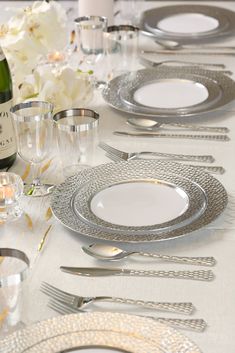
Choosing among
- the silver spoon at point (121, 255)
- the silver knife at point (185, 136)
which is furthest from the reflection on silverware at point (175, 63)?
the silver spoon at point (121, 255)

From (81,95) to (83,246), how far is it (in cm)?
56

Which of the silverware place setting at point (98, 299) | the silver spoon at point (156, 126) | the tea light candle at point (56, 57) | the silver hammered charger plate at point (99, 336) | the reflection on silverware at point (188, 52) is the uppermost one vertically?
the silver hammered charger plate at point (99, 336)

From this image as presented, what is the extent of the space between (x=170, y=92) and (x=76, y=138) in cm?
50

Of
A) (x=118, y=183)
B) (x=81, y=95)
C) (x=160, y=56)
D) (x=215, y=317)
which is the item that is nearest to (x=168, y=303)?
(x=215, y=317)

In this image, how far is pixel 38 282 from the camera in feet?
3.86

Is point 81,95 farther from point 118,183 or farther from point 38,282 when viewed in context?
point 38,282

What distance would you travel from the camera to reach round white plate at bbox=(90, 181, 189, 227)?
4.35 ft

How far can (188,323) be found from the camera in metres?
1.06

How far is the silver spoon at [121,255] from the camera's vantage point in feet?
3.98

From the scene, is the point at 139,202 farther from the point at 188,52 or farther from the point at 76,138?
the point at 188,52

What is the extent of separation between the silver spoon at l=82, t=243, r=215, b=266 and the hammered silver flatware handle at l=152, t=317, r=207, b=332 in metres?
0.16

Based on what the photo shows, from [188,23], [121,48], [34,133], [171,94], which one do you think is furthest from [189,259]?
[188,23]

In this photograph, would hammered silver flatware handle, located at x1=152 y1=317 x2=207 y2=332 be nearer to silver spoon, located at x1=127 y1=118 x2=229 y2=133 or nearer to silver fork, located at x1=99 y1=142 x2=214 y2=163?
silver fork, located at x1=99 y1=142 x2=214 y2=163

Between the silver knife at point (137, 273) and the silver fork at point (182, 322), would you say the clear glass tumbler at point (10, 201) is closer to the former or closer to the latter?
the silver knife at point (137, 273)
